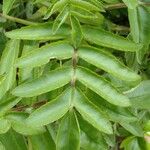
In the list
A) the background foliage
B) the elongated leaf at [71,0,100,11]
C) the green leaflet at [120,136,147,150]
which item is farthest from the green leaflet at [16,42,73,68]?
the green leaflet at [120,136,147,150]

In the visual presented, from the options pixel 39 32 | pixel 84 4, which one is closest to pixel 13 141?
pixel 39 32

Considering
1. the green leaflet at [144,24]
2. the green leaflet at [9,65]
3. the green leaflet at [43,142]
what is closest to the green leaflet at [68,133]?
the green leaflet at [43,142]

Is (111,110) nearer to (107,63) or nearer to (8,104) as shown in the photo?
(107,63)

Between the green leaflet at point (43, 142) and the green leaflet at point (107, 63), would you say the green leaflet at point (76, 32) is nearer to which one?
the green leaflet at point (107, 63)

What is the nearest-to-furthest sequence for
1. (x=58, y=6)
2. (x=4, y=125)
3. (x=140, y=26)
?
1. (x=58, y=6)
2. (x=4, y=125)
3. (x=140, y=26)

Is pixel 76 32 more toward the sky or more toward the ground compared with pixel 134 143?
more toward the sky

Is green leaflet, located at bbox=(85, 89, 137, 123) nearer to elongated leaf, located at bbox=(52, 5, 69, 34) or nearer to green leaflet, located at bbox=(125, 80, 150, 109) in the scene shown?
green leaflet, located at bbox=(125, 80, 150, 109)
